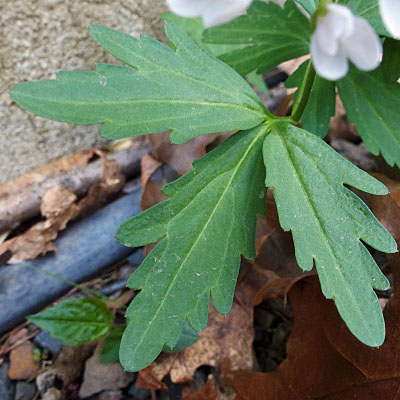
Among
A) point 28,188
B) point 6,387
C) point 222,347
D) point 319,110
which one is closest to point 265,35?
point 319,110

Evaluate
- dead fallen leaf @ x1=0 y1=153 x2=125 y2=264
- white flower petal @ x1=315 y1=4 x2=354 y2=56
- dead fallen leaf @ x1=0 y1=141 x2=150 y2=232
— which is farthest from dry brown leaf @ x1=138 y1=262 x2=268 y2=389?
white flower petal @ x1=315 y1=4 x2=354 y2=56

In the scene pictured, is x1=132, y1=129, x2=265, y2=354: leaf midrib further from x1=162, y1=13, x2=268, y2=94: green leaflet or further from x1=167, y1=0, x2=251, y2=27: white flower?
x1=162, y1=13, x2=268, y2=94: green leaflet

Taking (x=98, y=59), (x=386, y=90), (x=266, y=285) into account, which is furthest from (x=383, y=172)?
(x=98, y=59)

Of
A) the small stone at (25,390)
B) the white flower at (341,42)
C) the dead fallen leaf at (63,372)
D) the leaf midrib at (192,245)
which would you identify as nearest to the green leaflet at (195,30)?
the leaf midrib at (192,245)

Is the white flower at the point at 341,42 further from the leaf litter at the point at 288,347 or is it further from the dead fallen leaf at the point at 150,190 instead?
the dead fallen leaf at the point at 150,190

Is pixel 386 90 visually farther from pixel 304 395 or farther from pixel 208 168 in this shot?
pixel 304 395

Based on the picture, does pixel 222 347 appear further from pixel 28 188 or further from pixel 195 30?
pixel 195 30
